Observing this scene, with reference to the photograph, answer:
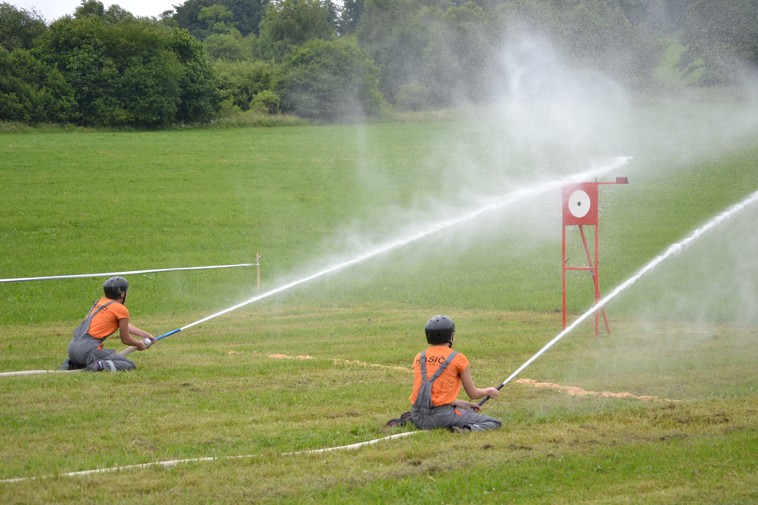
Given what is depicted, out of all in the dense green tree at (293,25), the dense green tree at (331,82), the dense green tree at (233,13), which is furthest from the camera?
the dense green tree at (233,13)

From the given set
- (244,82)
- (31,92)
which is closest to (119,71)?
(31,92)

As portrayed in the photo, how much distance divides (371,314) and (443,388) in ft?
40.1

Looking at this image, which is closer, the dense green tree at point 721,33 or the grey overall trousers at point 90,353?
the grey overall trousers at point 90,353

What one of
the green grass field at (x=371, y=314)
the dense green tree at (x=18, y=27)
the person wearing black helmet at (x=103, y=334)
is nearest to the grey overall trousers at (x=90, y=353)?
the person wearing black helmet at (x=103, y=334)

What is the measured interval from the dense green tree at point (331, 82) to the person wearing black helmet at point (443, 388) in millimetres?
41247

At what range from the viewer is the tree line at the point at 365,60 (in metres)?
38.5

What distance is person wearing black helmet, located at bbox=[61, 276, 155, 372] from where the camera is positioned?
15.7m

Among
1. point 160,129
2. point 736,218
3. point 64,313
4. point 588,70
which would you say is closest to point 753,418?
point 64,313

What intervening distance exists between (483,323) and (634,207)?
71.0 ft

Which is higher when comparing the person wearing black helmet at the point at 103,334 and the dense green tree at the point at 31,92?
the dense green tree at the point at 31,92

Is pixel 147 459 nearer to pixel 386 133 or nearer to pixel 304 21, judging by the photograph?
pixel 386 133

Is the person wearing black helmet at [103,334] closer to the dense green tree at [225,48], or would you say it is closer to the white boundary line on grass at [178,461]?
the white boundary line on grass at [178,461]

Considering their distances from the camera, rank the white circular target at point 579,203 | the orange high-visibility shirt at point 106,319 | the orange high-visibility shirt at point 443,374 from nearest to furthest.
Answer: the orange high-visibility shirt at point 443,374
the orange high-visibility shirt at point 106,319
the white circular target at point 579,203

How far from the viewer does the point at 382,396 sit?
13.8m
